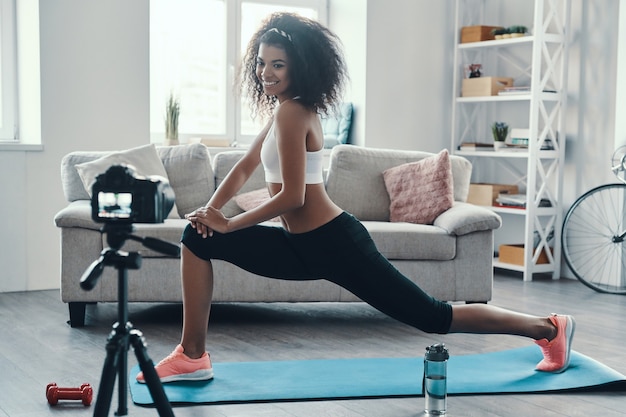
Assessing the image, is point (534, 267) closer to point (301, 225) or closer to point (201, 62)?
point (201, 62)

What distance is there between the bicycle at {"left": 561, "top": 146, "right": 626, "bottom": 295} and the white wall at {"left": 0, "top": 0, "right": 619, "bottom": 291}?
187 mm

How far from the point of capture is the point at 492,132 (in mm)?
5852

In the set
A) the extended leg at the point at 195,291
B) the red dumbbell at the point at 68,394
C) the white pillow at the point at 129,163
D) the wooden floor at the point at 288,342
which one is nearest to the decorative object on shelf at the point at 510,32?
the wooden floor at the point at 288,342

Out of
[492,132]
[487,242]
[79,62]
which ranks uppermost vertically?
[79,62]

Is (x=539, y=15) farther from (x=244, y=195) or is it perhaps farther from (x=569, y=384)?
(x=569, y=384)

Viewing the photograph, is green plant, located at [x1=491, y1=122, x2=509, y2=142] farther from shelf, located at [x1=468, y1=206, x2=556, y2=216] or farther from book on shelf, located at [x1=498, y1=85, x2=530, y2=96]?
shelf, located at [x1=468, y1=206, x2=556, y2=216]

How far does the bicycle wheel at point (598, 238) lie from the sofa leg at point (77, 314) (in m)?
2.99

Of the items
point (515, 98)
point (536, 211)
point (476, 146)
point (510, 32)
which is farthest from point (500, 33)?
point (536, 211)

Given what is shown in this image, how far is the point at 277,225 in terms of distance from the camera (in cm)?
391

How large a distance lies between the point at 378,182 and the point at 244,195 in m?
0.74

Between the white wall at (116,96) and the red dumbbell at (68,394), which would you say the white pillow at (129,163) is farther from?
the red dumbbell at (68,394)

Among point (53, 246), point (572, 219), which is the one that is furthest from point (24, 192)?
point (572, 219)

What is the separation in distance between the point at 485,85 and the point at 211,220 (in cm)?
372

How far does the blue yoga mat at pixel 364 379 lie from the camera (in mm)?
2689
